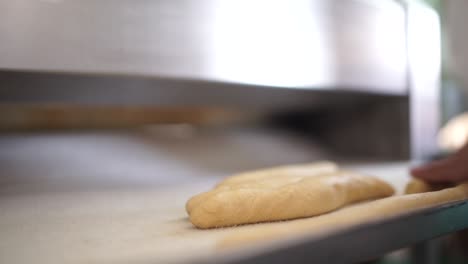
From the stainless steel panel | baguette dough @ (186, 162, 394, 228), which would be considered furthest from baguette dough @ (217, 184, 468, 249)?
the stainless steel panel

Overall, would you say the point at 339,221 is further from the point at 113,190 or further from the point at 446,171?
the point at 113,190

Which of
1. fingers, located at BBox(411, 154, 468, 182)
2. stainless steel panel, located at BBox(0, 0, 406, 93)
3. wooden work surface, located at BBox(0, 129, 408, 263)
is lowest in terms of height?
wooden work surface, located at BBox(0, 129, 408, 263)

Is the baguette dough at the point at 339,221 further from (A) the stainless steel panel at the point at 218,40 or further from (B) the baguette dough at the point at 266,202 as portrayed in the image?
(A) the stainless steel panel at the point at 218,40

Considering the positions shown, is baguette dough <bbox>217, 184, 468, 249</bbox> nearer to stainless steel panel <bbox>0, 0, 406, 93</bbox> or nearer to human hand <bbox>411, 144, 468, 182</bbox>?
human hand <bbox>411, 144, 468, 182</bbox>

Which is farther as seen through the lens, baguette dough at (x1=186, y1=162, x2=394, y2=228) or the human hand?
the human hand

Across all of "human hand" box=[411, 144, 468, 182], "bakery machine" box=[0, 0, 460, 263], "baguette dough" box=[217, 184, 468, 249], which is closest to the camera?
"baguette dough" box=[217, 184, 468, 249]

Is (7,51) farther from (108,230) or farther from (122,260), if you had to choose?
(122,260)

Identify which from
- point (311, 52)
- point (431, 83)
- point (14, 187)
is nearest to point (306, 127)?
point (431, 83)
